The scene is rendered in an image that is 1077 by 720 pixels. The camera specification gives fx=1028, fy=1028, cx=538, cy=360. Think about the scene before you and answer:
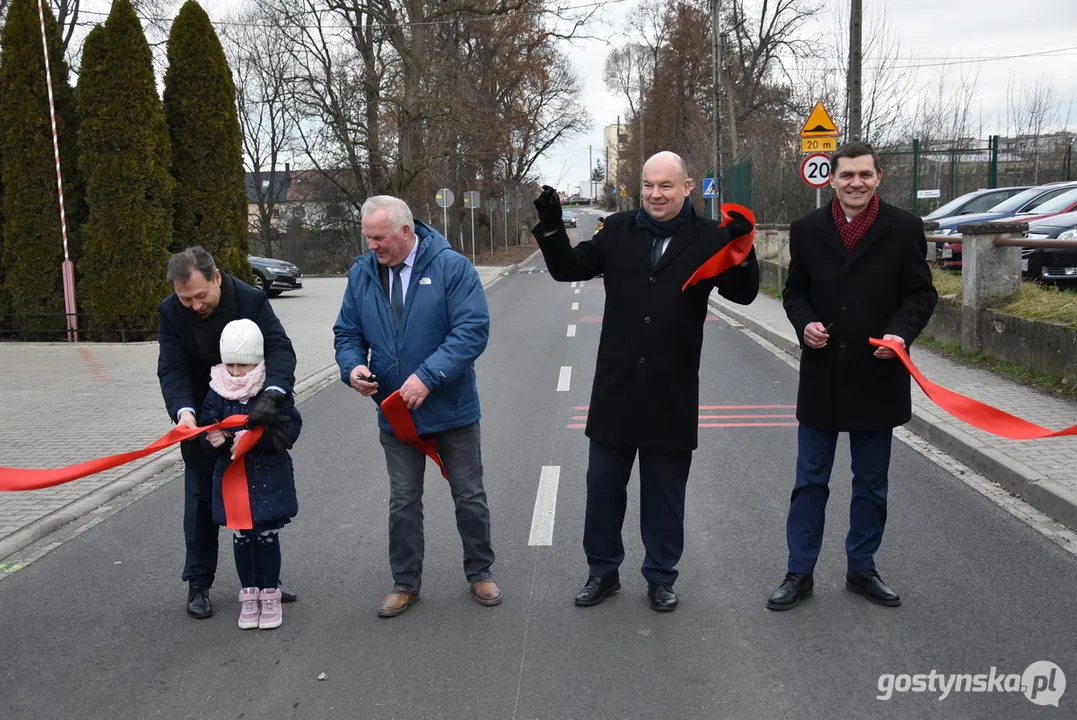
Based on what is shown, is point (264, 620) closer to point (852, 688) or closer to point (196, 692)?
point (196, 692)

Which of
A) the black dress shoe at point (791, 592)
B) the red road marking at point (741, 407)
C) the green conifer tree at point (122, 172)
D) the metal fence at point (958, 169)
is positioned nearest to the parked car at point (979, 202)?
the metal fence at point (958, 169)

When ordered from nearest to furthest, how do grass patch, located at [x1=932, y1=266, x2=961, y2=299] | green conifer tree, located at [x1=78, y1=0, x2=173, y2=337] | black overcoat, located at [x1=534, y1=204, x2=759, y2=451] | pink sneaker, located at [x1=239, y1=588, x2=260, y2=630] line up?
black overcoat, located at [x1=534, y1=204, x2=759, y2=451]
pink sneaker, located at [x1=239, y1=588, x2=260, y2=630]
grass patch, located at [x1=932, y1=266, x2=961, y2=299]
green conifer tree, located at [x1=78, y1=0, x2=173, y2=337]

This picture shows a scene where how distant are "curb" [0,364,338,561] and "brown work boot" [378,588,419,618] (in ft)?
8.10

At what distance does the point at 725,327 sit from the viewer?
18.1 meters

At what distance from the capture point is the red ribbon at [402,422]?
454 centimetres

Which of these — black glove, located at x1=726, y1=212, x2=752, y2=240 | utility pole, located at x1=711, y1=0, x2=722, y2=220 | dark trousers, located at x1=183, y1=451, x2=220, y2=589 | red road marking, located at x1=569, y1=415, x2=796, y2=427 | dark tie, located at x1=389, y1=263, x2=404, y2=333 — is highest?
utility pole, located at x1=711, y1=0, x2=722, y2=220

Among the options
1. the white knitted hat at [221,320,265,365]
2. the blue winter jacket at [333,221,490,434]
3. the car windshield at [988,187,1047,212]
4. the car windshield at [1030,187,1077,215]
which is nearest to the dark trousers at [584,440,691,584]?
the blue winter jacket at [333,221,490,434]

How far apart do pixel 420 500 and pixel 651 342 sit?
1.32 metres

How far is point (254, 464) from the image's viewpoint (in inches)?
179

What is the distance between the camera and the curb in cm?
591

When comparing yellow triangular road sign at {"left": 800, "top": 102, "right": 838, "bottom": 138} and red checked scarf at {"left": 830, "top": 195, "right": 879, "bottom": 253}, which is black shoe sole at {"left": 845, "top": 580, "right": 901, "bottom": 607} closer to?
red checked scarf at {"left": 830, "top": 195, "right": 879, "bottom": 253}

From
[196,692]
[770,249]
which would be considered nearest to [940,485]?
[196,692]

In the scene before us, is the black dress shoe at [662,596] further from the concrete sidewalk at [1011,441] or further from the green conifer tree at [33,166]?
the green conifer tree at [33,166]

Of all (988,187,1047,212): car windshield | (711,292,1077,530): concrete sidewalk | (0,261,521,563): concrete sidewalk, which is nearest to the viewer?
(711,292,1077,530): concrete sidewalk
